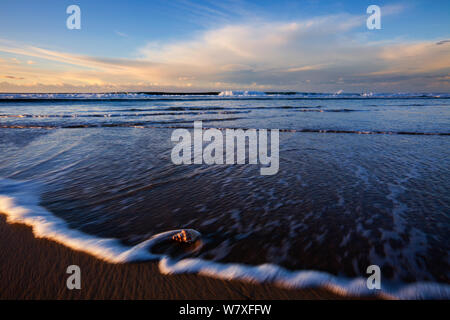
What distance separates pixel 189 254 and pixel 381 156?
5793 mm

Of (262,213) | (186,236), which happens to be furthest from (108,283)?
(262,213)

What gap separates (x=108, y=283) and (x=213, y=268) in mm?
902

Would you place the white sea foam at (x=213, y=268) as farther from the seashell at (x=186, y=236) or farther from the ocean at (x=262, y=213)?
the seashell at (x=186, y=236)

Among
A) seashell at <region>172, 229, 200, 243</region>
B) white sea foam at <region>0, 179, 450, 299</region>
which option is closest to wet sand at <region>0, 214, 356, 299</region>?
white sea foam at <region>0, 179, 450, 299</region>

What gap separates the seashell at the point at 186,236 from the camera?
2398 mm

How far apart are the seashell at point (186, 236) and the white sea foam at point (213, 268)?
12 cm

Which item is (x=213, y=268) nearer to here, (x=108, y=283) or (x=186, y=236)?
(x=186, y=236)

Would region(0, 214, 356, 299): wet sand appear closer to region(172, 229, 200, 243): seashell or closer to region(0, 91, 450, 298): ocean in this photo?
region(0, 91, 450, 298): ocean

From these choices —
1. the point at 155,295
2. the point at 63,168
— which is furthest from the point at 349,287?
Result: the point at 63,168

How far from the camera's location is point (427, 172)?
4.52 metres

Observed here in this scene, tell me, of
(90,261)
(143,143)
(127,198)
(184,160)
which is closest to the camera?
(90,261)

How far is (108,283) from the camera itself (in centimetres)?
192
